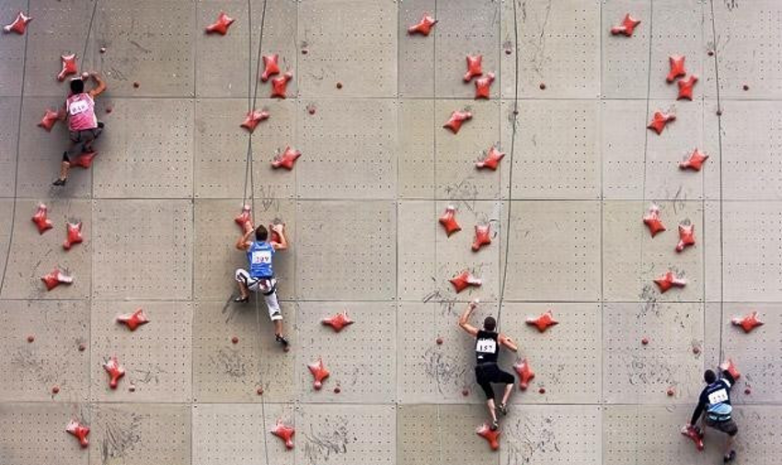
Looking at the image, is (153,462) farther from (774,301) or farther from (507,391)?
(774,301)

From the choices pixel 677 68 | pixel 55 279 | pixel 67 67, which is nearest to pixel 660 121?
pixel 677 68

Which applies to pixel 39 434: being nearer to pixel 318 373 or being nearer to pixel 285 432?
pixel 285 432

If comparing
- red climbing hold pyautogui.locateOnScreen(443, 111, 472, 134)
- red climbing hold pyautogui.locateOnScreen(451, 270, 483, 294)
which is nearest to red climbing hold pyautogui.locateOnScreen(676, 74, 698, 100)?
red climbing hold pyautogui.locateOnScreen(443, 111, 472, 134)

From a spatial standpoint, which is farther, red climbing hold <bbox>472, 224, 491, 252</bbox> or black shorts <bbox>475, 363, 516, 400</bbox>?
red climbing hold <bbox>472, 224, 491, 252</bbox>

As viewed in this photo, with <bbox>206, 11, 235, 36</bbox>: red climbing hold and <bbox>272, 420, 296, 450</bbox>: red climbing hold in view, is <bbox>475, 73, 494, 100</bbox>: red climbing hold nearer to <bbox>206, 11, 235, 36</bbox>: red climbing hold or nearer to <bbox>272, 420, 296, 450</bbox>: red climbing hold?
<bbox>206, 11, 235, 36</bbox>: red climbing hold

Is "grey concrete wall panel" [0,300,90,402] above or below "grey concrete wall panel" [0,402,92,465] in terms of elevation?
above

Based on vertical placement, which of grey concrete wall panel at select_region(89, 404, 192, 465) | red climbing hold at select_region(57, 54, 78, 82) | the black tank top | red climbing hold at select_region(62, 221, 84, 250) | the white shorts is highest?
red climbing hold at select_region(57, 54, 78, 82)
